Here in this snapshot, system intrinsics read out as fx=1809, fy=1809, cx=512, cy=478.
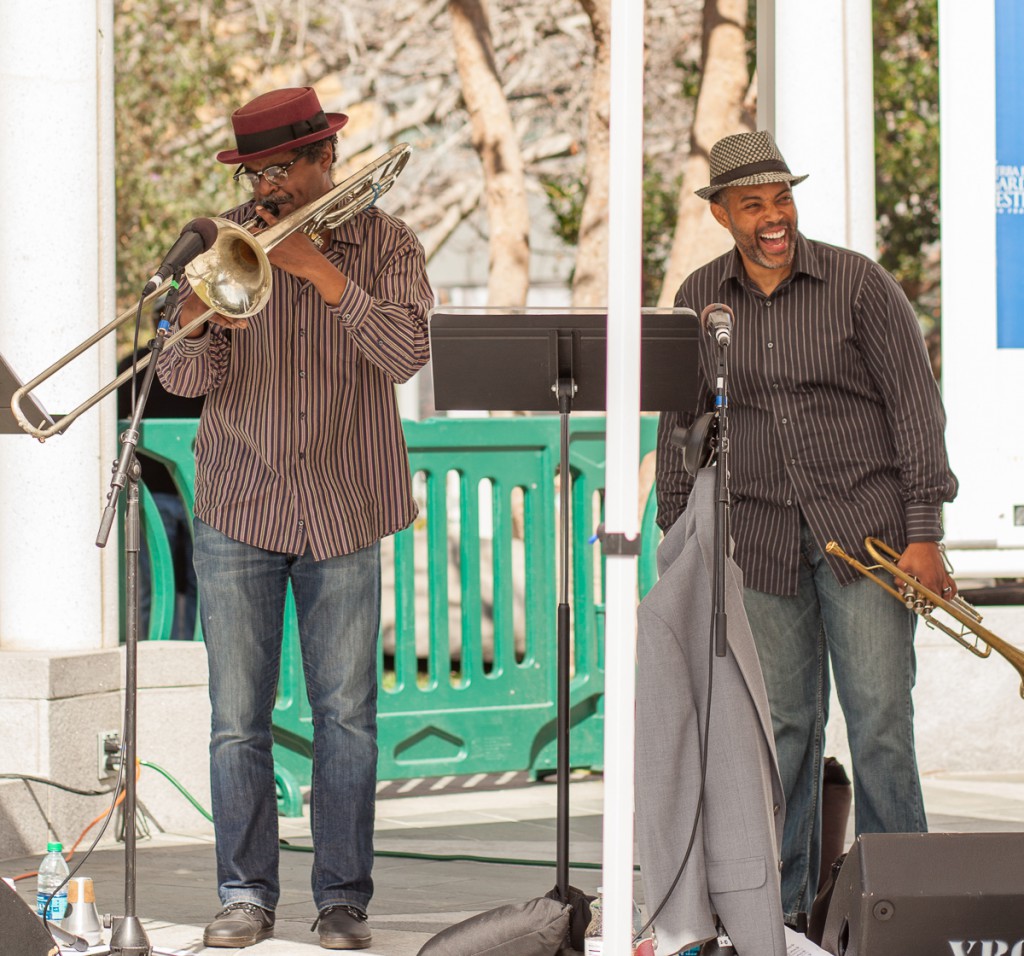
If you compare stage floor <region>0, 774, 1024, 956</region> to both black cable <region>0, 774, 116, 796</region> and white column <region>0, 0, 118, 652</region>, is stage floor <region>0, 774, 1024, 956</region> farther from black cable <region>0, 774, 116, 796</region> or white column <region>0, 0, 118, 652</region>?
white column <region>0, 0, 118, 652</region>

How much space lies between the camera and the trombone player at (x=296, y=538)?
15.3 feet

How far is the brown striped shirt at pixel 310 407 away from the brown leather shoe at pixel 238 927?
0.93 metres

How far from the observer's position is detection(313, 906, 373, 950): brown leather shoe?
4.56 m

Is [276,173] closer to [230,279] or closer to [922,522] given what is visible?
[230,279]

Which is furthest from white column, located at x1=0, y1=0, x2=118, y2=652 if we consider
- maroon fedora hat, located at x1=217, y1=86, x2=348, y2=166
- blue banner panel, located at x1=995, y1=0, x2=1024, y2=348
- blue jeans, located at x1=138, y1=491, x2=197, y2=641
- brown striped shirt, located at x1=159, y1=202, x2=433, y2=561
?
blue banner panel, located at x1=995, y1=0, x2=1024, y2=348

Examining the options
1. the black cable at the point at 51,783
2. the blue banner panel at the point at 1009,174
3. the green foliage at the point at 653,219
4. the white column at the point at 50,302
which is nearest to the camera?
the black cable at the point at 51,783

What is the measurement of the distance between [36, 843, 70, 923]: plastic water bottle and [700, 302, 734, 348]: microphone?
2.19 meters

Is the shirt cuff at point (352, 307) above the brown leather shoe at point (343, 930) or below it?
above

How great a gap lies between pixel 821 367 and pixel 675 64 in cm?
1116

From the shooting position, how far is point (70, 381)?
619 cm

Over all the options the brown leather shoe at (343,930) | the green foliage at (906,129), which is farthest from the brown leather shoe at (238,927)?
the green foliage at (906,129)

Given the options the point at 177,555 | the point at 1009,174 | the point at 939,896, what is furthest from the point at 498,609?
the point at 939,896

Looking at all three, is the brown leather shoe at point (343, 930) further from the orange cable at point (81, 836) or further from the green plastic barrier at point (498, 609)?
the green plastic barrier at point (498, 609)

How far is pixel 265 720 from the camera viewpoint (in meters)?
4.75
